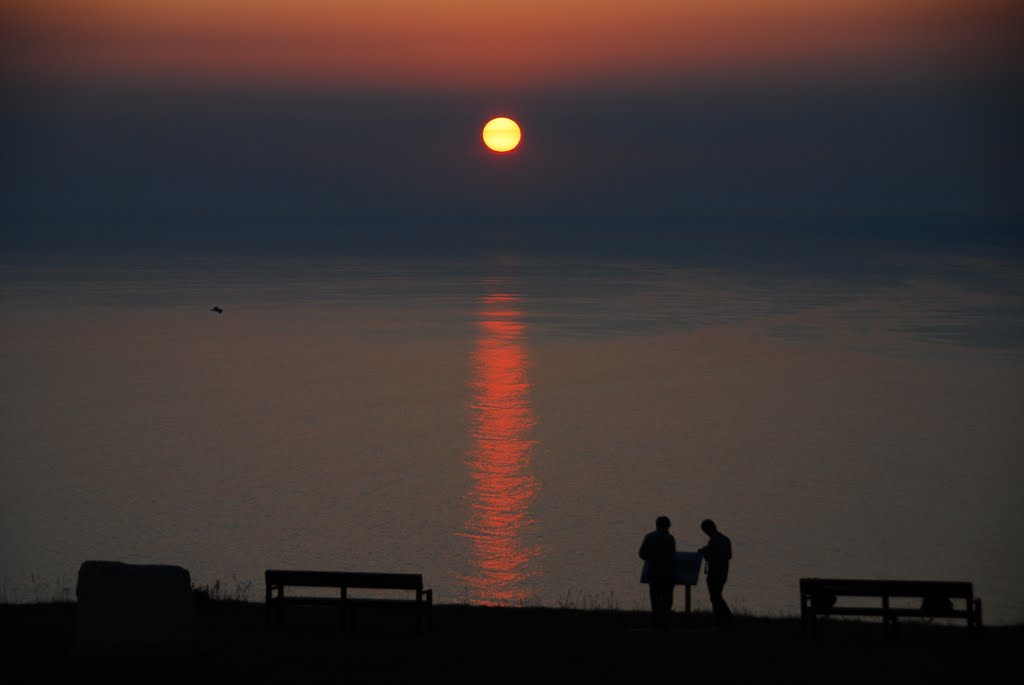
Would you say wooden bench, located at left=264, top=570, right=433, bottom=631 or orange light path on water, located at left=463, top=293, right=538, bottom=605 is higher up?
orange light path on water, located at left=463, top=293, right=538, bottom=605

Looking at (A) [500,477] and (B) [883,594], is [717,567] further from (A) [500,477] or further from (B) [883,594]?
(A) [500,477]

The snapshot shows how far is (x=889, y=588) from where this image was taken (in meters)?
15.7

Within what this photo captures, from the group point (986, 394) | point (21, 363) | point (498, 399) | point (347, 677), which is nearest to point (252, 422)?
point (498, 399)

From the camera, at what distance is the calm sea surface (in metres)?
30.8

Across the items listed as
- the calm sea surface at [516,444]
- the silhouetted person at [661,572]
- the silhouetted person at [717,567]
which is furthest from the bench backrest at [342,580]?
the calm sea surface at [516,444]

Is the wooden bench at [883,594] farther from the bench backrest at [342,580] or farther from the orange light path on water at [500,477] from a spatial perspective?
the orange light path on water at [500,477]

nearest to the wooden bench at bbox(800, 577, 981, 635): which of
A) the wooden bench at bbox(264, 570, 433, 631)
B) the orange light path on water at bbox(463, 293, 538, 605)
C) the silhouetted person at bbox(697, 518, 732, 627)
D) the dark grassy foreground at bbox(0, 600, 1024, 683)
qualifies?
the dark grassy foreground at bbox(0, 600, 1024, 683)

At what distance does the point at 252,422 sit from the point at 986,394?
1070 inches

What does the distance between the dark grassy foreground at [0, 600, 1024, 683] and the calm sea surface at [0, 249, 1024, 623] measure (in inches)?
293

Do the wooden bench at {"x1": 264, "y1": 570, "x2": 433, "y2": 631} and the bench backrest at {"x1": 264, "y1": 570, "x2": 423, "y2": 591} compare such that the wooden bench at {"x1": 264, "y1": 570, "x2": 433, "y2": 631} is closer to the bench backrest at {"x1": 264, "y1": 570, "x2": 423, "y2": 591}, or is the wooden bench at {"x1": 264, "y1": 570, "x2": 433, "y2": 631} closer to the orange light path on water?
the bench backrest at {"x1": 264, "y1": 570, "x2": 423, "y2": 591}

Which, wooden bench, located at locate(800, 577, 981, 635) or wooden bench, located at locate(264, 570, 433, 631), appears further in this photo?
wooden bench, located at locate(264, 570, 433, 631)

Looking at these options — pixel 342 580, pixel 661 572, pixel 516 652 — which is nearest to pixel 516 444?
pixel 661 572

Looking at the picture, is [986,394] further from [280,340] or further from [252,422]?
[280,340]

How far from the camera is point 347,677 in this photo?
1315 centimetres
